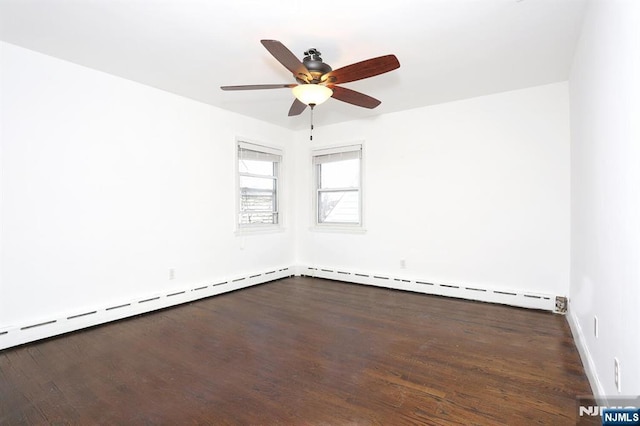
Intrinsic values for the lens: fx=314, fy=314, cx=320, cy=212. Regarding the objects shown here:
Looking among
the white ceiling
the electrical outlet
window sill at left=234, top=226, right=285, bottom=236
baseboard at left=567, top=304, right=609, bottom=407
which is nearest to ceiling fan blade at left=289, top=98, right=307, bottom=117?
the white ceiling

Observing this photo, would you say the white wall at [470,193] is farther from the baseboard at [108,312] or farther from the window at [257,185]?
the baseboard at [108,312]

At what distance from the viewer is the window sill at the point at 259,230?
15.0ft

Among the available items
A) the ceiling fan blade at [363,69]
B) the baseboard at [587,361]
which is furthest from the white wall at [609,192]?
the ceiling fan blade at [363,69]

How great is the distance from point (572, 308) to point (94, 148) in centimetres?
492

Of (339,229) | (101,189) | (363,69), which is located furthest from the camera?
(339,229)

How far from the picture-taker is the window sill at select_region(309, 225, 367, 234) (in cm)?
484

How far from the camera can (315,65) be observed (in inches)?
95.8

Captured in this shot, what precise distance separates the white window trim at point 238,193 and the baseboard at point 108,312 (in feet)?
A: 2.24

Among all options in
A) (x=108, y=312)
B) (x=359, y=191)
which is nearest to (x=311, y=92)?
(x=359, y=191)

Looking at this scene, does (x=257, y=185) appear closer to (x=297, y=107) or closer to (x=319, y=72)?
(x=297, y=107)

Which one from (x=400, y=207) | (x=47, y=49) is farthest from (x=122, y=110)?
(x=400, y=207)

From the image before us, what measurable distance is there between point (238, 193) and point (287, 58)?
2.65 m

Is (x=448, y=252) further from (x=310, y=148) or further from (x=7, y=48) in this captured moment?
(x=7, y=48)

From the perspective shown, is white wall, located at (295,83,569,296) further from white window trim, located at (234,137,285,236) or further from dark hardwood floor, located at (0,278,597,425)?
white window trim, located at (234,137,285,236)
